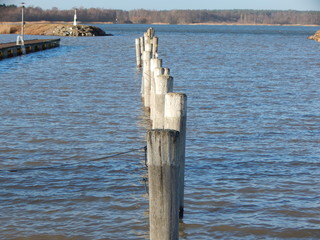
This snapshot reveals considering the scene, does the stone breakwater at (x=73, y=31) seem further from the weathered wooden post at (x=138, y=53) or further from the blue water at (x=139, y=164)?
the blue water at (x=139, y=164)

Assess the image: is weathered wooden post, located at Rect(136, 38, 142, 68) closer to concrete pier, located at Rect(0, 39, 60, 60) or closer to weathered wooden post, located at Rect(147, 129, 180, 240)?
concrete pier, located at Rect(0, 39, 60, 60)

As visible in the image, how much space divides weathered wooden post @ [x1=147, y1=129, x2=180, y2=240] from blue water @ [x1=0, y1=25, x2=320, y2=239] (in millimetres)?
2390

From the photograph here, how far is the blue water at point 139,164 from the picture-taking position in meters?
8.18

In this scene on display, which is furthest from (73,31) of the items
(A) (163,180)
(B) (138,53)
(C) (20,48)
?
(A) (163,180)

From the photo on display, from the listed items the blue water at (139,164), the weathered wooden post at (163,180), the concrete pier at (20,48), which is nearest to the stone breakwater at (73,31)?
the concrete pier at (20,48)

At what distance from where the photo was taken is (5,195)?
9.24 meters

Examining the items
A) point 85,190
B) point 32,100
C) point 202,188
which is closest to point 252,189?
point 202,188

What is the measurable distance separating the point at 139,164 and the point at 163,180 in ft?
19.0

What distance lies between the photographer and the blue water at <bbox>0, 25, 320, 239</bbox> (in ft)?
26.8

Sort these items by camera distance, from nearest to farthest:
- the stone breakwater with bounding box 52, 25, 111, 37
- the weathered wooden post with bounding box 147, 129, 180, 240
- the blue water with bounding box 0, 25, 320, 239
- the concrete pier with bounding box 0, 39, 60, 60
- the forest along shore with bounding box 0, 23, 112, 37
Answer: the weathered wooden post with bounding box 147, 129, 180, 240
the blue water with bounding box 0, 25, 320, 239
the concrete pier with bounding box 0, 39, 60, 60
the stone breakwater with bounding box 52, 25, 111, 37
the forest along shore with bounding box 0, 23, 112, 37

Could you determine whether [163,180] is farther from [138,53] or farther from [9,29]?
[9,29]

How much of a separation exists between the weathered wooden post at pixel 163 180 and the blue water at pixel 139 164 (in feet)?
7.84

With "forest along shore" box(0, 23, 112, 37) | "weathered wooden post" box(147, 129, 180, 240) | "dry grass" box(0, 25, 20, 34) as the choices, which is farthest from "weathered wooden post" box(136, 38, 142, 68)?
"dry grass" box(0, 25, 20, 34)

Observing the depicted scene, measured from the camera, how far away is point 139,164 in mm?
11109
